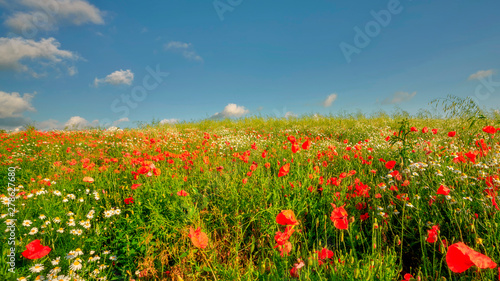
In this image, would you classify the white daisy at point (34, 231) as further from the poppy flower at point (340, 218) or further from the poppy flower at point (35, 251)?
the poppy flower at point (340, 218)

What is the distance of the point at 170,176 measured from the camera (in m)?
3.47

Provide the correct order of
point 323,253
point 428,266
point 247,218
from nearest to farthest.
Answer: point 323,253 < point 428,266 < point 247,218

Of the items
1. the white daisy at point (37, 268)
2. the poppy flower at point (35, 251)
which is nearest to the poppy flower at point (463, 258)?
the poppy flower at point (35, 251)

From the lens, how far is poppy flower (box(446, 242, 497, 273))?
1031 millimetres

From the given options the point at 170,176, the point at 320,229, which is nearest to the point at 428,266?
the point at 320,229

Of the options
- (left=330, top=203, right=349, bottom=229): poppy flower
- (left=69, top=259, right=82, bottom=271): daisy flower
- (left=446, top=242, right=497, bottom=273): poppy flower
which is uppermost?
(left=330, top=203, right=349, bottom=229): poppy flower

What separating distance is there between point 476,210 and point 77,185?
5.26m

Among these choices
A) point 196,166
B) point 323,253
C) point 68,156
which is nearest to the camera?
point 323,253

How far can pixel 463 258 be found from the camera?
1090mm

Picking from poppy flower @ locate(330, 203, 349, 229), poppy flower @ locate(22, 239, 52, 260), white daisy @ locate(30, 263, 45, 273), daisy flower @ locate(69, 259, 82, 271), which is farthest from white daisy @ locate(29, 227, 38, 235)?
poppy flower @ locate(330, 203, 349, 229)

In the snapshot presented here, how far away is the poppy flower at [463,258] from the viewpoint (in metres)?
1.03

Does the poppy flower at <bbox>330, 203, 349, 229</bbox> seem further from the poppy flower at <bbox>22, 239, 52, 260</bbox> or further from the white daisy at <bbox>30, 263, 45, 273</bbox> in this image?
the white daisy at <bbox>30, 263, 45, 273</bbox>

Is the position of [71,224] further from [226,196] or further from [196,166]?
[196,166]

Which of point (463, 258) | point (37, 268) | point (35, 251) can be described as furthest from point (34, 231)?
point (463, 258)
